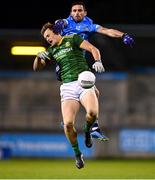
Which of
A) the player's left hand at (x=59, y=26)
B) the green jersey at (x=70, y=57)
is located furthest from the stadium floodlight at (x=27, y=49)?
the green jersey at (x=70, y=57)

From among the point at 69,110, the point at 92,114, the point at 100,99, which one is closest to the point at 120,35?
the point at 92,114

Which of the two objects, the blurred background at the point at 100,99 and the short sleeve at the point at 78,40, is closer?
the short sleeve at the point at 78,40

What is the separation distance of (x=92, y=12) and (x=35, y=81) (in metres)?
2.96

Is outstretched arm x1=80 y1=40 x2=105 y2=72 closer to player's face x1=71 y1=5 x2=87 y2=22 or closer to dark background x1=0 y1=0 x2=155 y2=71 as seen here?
player's face x1=71 y1=5 x2=87 y2=22

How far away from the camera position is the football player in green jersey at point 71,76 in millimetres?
10172

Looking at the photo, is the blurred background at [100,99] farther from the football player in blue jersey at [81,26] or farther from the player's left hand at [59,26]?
the player's left hand at [59,26]

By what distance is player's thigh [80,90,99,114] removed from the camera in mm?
10109

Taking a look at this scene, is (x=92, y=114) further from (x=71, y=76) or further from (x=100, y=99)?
(x=100, y=99)

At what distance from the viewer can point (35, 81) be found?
73.7 ft

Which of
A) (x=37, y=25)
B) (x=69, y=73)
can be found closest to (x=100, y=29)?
(x=69, y=73)

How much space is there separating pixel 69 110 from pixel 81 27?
1369 mm

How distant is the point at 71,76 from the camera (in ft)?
34.1

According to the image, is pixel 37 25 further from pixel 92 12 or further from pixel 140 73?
pixel 140 73

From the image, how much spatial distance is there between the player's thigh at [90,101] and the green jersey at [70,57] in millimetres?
336
